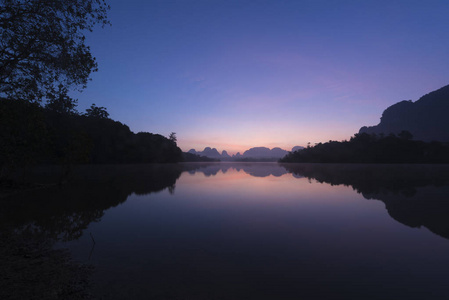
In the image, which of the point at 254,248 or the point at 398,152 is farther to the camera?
the point at 398,152

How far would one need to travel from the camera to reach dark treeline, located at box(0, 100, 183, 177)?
45.3 feet

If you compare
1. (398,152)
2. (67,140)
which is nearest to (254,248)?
(67,140)

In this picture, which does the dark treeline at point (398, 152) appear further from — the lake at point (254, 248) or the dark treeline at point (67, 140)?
the lake at point (254, 248)

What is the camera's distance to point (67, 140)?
118ft

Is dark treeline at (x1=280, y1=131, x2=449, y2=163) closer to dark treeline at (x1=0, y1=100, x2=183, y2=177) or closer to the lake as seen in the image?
dark treeline at (x1=0, y1=100, x2=183, y2=177)

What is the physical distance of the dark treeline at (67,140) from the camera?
1380 centimetres

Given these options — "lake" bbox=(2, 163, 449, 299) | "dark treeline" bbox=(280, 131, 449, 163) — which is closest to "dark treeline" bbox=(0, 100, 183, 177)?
"lake" bbox=(2, 163, 449, 299)

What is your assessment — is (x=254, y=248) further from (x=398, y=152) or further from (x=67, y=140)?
(x=398, y=152)

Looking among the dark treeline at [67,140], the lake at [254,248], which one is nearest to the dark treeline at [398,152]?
the dark treeline at [67,140]

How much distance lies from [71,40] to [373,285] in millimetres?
17958

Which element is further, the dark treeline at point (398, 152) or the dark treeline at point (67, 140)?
the dark treeline at point (398, 152)

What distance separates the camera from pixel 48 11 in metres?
11.7

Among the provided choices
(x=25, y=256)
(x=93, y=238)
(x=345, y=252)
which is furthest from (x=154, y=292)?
(x=345, y=252)

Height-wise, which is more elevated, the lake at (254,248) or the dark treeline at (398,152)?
the dark treeline at (398,152)
